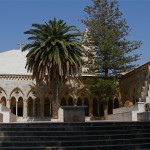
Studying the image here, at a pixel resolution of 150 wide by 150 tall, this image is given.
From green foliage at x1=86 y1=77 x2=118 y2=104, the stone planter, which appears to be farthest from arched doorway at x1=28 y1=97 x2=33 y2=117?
the stone planter

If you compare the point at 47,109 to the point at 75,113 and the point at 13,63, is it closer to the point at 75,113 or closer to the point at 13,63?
the point at 13,63

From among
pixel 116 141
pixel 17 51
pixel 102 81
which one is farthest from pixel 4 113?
pixel 17 51

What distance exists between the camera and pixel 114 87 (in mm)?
34781

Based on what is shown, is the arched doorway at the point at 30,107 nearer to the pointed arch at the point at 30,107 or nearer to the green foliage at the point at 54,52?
the pointed arch at the point at 30,107

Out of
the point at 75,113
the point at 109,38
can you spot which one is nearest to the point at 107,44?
the point at 109,38

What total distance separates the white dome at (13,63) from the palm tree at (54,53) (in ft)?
22.2

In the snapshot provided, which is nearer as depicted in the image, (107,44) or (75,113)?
(75,113)

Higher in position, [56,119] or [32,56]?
[32,56]

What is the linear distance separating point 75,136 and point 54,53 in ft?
65.9

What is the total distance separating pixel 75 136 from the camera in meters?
12.7

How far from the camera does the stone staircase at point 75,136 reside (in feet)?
39.5

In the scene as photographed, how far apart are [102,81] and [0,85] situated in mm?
11397

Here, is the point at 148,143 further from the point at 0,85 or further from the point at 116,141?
the point at 0,85

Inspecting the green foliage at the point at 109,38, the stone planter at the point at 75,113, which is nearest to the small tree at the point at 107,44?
the green foliage at the point at 109,38
